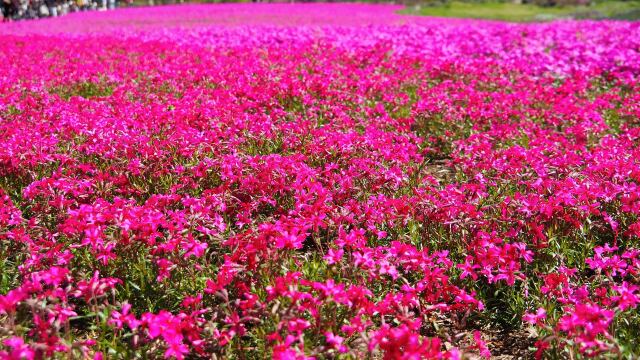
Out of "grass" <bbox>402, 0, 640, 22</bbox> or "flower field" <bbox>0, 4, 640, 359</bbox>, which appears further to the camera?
"grass" <bbox>402, 0, 640, 22</bbox>

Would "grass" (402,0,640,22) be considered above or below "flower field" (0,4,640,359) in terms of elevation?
above

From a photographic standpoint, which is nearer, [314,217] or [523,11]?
[314,217]

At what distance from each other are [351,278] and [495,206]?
6.20ft

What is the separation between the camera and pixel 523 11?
37219 mm

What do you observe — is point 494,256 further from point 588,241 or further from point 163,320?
point 163,320

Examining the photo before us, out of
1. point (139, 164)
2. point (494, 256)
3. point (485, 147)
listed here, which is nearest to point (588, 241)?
point (494, 256)

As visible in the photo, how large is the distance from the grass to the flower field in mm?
20149

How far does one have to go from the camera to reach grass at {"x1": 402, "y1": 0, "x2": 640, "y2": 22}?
2908 centimetres

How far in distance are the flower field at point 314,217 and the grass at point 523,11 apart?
66.1ft

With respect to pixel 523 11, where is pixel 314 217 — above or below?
below

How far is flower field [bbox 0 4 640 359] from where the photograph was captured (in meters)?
3.48

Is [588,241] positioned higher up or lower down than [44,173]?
lower down

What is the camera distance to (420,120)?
8336mm

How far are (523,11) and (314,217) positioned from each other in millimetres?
37567
